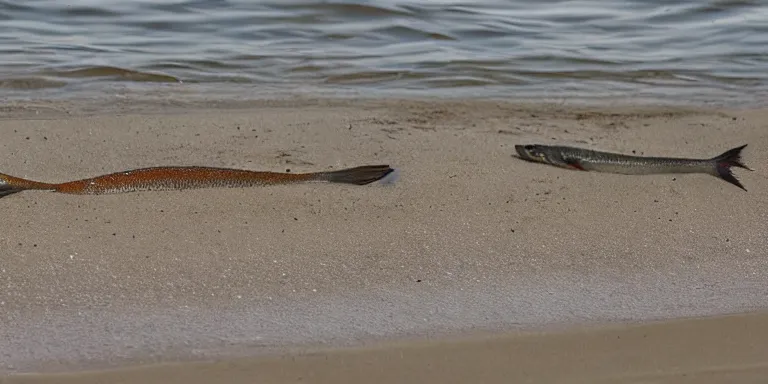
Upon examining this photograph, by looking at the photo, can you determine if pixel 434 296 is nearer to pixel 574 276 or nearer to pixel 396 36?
pixel 574 276

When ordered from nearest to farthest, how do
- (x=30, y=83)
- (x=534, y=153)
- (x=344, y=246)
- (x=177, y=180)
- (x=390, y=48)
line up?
(x=344, y=246)
(x=177, y=180)
(x=534, y=153)
(x=30, y=83)
(x=390, y=48)

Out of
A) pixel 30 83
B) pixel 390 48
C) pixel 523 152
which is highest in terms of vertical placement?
pixel 523 152

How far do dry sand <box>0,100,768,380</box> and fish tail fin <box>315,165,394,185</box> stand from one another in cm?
4

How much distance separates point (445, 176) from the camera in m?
5.09

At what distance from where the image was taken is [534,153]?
17.4 ft

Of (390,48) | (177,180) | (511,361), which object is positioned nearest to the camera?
(511,361)

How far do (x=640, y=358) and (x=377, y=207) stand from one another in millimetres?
1502

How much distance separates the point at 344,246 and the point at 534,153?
138 cm

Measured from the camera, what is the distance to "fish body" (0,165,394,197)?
15.2 ft

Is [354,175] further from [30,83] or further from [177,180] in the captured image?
[30,83]

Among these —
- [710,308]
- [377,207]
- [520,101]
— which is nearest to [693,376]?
[710,308]

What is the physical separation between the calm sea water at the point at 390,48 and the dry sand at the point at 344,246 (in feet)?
6.51

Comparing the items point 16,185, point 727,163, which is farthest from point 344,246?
point 727,163

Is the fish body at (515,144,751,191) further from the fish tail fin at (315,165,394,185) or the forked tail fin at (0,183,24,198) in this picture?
the forked tail fin at (0,183,24,198)
